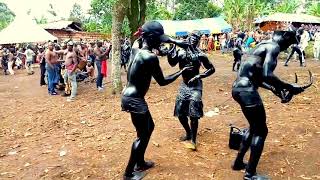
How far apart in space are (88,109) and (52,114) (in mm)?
948

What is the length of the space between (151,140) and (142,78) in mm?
2200

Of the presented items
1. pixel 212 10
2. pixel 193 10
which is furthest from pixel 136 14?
pixel 212 10

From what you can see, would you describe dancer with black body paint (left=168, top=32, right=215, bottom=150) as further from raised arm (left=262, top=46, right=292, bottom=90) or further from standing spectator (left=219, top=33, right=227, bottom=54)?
standing spectator (left=219, top=33, right=227, bottom=54)

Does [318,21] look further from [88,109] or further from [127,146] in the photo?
[127,146]

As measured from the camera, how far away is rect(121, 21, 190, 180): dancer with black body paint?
483 cm

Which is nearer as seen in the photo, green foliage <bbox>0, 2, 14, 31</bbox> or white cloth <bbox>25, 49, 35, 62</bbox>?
white cloth <bbox>25, 49, 35, 62</bbox>

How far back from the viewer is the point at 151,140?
22.5ft

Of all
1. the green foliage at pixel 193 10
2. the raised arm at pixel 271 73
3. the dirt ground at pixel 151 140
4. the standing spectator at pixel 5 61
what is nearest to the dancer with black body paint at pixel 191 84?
the dirt ground at pixel 151 140

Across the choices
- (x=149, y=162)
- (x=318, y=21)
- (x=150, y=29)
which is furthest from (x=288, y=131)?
(x=318, y=21)

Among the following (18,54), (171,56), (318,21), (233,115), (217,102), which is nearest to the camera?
(171,56)

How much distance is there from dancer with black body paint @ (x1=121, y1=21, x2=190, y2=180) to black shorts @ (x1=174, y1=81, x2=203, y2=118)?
1.32 metres

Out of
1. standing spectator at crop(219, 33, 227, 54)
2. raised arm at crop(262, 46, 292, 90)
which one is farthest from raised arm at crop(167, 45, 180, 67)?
standing spectator at crop(219, 33, 227, 54)

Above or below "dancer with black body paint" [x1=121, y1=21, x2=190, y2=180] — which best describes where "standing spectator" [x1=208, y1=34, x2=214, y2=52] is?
below

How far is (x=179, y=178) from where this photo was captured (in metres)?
5.21
